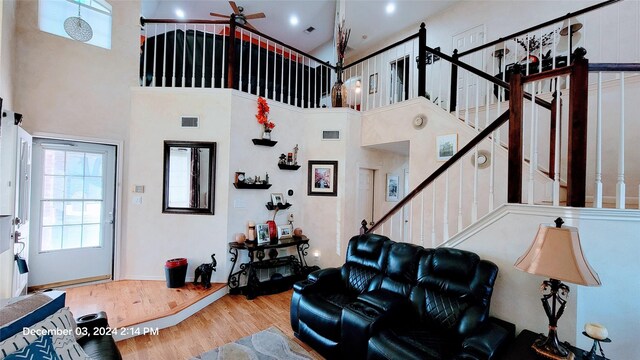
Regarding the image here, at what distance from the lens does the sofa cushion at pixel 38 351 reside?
125cm

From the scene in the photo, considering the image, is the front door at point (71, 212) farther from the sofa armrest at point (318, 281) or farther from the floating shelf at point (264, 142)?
the sofa armrest at point (318, 281)

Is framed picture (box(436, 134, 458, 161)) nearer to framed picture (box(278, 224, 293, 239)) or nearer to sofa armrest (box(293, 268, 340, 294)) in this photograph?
sofa armrest (box(293, 268, 340, 294))

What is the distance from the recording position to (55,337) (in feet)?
4.73

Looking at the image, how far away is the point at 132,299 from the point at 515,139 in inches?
173

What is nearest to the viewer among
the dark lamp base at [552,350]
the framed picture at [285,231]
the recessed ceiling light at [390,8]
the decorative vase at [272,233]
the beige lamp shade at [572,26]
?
the dark lamp base at [552,350]

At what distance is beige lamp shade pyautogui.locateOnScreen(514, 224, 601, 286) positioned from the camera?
4.78 feet

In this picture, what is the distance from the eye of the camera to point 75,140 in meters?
3.60

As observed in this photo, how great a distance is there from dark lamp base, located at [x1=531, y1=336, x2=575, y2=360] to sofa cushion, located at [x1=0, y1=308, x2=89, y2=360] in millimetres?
2659

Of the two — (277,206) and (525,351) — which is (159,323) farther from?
(525,351)

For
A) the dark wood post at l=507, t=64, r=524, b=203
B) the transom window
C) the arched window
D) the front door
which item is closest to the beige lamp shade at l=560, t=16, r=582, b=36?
the dark wood post at l=507, t=64, r=524, b=203

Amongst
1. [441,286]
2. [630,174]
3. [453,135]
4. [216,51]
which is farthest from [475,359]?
[216,51]

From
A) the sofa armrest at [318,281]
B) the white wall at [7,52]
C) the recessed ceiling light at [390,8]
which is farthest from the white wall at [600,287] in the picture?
the recessed ceiling light at [390,8]

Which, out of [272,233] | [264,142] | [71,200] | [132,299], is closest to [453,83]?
[264,142]

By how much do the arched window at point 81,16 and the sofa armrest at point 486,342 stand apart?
5.44 meters
